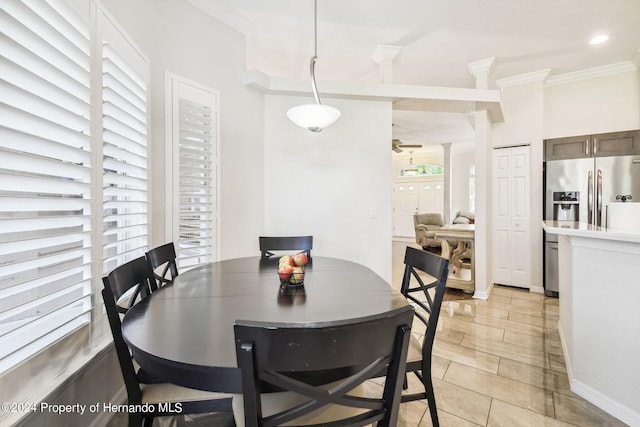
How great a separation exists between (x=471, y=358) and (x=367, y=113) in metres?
2.57

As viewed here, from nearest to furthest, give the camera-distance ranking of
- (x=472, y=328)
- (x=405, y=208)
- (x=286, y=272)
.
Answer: (x=286, y=272) → (x=472, y=328) → (x=405, y=208)

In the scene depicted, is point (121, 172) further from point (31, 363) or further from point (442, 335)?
point (442, 335)

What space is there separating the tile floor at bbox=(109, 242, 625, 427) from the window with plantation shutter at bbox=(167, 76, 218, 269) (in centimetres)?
127

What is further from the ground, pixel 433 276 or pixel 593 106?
pixel 593 106

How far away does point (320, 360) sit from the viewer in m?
0.71

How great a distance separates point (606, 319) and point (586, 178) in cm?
276

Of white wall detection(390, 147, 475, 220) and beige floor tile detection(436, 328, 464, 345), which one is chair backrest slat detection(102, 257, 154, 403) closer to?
beige floor tile detection(436, 328, 464, 345)

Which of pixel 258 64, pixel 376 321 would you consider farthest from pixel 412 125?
pixel 376 321

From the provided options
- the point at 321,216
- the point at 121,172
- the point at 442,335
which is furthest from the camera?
the point at 321,216

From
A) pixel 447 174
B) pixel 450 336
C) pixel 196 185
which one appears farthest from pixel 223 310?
pixel 447 174

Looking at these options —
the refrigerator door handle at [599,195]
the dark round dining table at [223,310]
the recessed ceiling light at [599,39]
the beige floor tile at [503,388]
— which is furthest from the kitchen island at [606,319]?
the recessed ceiling light at [599,39]

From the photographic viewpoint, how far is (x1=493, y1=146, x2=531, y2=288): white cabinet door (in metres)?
4.06

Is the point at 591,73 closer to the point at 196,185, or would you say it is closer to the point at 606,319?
the point at 606,319

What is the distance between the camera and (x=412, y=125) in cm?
649
